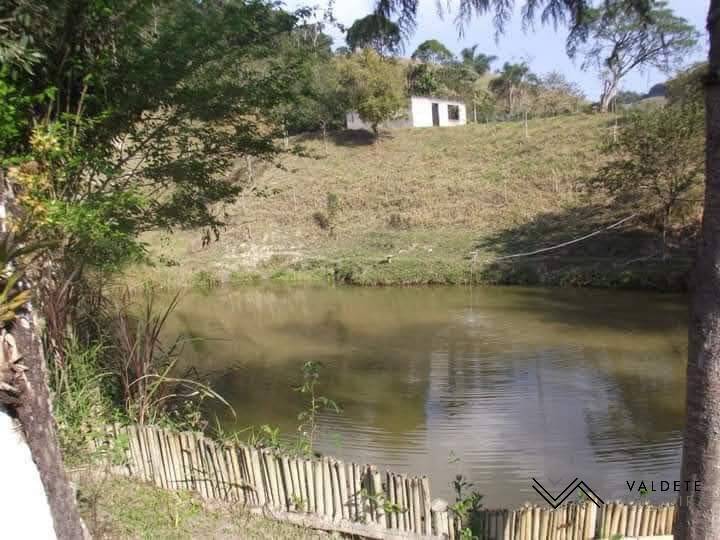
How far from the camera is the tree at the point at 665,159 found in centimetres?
1410

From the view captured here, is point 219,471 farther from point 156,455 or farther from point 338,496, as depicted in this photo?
point 338,496

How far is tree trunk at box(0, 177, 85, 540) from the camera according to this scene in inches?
105

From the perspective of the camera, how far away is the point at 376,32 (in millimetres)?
3791

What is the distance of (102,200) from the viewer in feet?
16.1

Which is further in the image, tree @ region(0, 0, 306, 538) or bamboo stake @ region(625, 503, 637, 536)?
tree @ region(0, 0, 306, 538)

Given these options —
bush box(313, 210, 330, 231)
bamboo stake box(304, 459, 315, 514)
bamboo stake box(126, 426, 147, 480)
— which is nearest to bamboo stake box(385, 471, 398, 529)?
bamboo stake box(304, 459, 315, 514)

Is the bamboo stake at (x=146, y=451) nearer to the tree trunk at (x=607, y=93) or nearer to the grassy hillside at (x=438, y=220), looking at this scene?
the grassy hillside at (x=438, y=220)

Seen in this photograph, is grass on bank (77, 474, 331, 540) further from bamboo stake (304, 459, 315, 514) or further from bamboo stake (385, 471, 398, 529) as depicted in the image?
bamboo stake (385, 471, 398, 529)

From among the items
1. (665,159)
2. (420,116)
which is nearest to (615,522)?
(665,159)

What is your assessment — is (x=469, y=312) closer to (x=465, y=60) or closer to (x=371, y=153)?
(x=371, y=153)

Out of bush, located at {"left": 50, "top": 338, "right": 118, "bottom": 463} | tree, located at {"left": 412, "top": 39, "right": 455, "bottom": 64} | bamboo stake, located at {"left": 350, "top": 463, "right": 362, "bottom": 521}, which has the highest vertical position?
tree, located at {"left": 412, "top": 39, "right": 455, "bottom": 64}

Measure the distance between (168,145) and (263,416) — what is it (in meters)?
3.54

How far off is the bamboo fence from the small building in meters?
27.8

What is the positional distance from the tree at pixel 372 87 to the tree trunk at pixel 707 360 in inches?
1047
